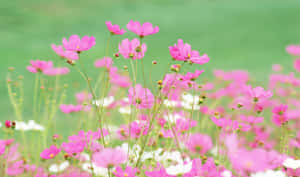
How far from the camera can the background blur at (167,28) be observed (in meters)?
3.34

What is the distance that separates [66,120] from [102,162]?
5.43 feet

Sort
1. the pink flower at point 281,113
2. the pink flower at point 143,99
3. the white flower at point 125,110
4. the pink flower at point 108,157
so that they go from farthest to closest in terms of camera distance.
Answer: the white flower at point 125,110, the pink flower at point 281,113, the pink flower at point 143,99, the pink flower at point 108,157

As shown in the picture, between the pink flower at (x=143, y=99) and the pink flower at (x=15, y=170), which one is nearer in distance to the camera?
the pink flower at (x=143, y=99)

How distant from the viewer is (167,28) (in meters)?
4.26

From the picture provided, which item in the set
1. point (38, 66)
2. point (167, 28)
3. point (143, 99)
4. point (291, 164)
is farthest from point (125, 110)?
point (167, 28)

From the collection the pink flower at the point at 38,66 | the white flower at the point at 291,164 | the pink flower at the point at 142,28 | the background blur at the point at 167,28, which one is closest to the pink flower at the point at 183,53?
the pink flower at the point at 142,28

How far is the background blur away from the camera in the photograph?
10.9 feet

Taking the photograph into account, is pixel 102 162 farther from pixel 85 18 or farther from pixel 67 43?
pixel 85 18

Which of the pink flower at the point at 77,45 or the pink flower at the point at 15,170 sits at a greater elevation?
the pink flower at the point at 77,45

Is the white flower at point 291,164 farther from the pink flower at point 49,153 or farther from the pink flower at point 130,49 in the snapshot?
the pink flower at point 49,153

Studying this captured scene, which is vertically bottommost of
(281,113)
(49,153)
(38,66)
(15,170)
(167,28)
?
(15,170)

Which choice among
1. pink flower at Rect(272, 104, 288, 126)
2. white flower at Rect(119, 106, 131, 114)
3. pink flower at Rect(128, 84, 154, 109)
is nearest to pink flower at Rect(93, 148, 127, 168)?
pink flower at Rect(128, 84, 154, 109)

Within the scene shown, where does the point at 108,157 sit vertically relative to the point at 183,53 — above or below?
below

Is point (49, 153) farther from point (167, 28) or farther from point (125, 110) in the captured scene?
point (167, 28)
